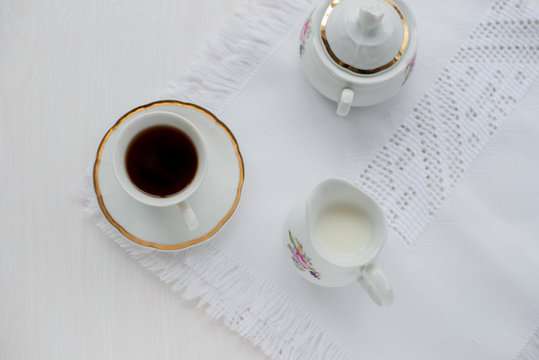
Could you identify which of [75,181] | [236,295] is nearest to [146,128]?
[75,181]

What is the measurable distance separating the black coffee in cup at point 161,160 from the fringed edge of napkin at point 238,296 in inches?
4.4

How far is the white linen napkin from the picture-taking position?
686 millimetres

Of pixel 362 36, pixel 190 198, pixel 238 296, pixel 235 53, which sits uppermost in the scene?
pixel 362 36

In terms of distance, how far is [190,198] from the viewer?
65cm

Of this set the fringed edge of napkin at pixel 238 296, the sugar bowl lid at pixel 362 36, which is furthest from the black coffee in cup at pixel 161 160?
the sugar bowl lid at pixel 362 36

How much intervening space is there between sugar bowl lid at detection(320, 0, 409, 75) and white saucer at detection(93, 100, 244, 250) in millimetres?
191

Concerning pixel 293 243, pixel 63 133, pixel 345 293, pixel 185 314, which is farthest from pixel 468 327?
pixel 63 133

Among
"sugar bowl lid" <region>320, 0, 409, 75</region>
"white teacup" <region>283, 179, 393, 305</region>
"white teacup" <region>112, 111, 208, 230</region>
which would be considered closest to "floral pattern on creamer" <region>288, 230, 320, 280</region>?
"white teacup" <region>283, 179, 393, 305</region>

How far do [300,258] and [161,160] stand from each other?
0.23 m

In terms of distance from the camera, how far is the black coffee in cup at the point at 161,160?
608 mm

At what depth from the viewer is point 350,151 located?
0.69 m

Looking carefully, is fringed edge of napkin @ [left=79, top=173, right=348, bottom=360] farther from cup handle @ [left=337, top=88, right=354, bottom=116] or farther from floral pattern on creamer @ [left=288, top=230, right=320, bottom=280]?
cup handle @ [left=337, top=88, right=354, bottom=116]

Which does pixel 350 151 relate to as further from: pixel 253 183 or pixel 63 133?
pixel 63 133

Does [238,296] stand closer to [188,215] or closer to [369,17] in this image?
[188,215]
